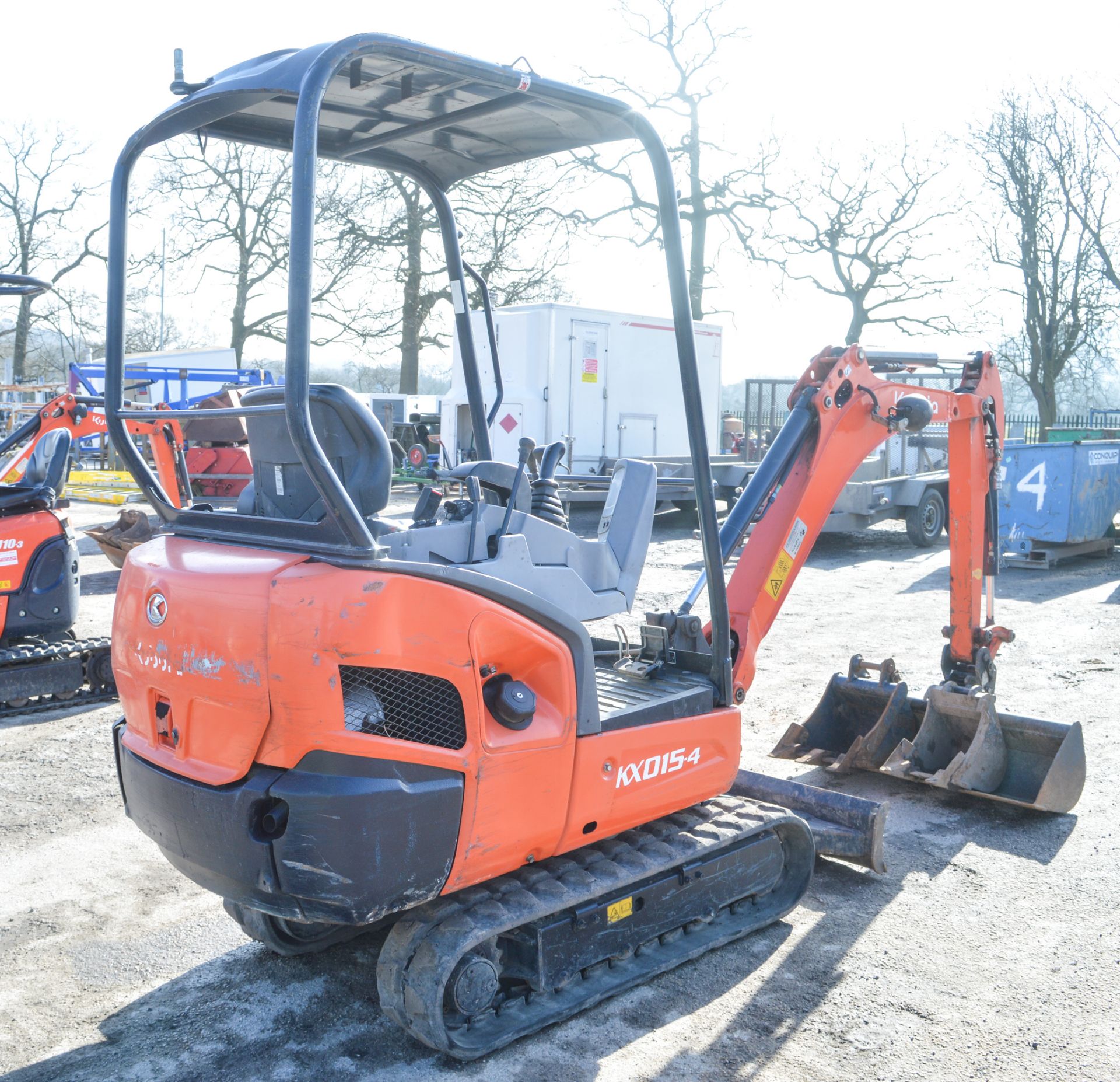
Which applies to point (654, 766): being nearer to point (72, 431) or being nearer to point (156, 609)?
point (156, 609)

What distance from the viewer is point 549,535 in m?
3.68

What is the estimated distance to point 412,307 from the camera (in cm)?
2744

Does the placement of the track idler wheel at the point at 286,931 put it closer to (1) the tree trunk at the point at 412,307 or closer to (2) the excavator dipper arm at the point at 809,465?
(2) the excavator dipper arm at the point at 809,465

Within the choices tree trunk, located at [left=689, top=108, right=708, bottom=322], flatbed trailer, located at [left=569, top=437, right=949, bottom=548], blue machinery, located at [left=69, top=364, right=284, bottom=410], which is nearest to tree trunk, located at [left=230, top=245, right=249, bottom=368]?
blue machinery, located at [left=69, top=364, right=284, bottom=410]

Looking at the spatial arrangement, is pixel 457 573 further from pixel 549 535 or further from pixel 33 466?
pixel 33 466

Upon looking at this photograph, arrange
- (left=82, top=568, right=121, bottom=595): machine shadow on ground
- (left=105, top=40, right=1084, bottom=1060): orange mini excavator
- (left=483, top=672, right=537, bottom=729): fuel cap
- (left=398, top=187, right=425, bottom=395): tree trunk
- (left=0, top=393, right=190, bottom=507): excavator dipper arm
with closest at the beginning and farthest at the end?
(left=105, top=40, right=1084, bottom=1060): orange mini excavator < (left=483, top=672, right=537, bottom=729): fuel cap < (left=0, top=393, right=190, bottom=507): excavator dipper arm < (left=82, top=568, right=121, bottom=595): machine shadow on ground < (left=398, top=187, right=425, bottom=395): tree trunk

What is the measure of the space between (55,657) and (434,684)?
5.31 meters

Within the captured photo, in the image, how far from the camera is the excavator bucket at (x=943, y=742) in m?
5.27

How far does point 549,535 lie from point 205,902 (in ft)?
7.00

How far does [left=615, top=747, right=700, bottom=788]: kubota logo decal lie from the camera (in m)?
3.58

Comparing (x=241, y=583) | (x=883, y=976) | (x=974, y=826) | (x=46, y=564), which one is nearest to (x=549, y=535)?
(x=241, y=583)

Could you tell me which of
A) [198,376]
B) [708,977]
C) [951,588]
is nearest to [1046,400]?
[198,376]

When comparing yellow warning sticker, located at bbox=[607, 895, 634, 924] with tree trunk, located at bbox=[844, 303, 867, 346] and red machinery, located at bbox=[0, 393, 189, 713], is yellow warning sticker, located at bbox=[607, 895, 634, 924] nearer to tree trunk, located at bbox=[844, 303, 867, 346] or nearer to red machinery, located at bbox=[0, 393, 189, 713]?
red machinery, located at bbox=[0, 393, 189, 713]

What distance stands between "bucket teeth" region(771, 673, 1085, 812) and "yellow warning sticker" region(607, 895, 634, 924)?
7.24 ft
